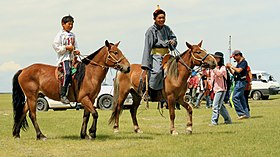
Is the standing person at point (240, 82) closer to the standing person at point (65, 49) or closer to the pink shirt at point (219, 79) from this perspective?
the pink shirt at point (219, 79)

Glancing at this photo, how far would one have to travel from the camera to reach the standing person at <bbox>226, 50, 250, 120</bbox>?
57.1 feet

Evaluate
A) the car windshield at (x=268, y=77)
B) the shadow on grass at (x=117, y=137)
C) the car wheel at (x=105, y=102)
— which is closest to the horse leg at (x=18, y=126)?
the shadow on grass at (x=117, y=137)

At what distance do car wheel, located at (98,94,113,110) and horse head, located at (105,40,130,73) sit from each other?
51.7 ft

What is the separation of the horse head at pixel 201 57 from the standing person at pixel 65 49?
9.23 feet

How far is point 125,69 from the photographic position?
11.5 m

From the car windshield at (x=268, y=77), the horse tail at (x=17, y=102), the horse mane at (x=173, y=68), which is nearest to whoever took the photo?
the horse tail at (x=17, y=102)

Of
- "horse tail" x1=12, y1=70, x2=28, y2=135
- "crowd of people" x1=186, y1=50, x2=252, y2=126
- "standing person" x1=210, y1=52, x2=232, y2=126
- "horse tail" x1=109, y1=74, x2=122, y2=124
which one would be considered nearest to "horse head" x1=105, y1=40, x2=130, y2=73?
"horse tail" x1=109, y1=74, x2=122, y2=124

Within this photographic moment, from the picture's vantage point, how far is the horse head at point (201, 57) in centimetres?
1224

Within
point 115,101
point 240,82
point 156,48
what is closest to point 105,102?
point 240,82

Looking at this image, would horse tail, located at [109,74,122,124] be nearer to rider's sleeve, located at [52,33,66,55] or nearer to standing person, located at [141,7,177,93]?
standing person, located at [141,7,177,93]

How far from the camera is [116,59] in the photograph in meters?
11.6

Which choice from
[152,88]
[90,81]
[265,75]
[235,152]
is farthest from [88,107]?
[265,75]

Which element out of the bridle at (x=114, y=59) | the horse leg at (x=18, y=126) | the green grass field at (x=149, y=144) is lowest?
the green grass field at (x=149, y=144)

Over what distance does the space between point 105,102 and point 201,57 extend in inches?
616
